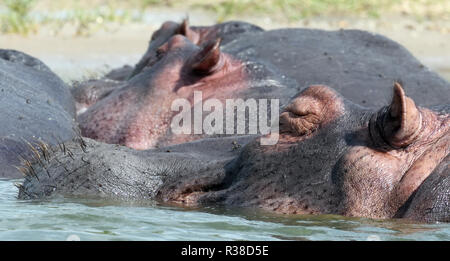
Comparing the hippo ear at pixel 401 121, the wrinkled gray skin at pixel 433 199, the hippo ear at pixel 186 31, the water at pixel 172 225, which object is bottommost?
the water at pixel 172 225

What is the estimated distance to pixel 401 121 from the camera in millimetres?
3635

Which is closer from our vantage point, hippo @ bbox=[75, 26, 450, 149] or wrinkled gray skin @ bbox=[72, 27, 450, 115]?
hippo @ bbox=[75, 26, 450, 149]

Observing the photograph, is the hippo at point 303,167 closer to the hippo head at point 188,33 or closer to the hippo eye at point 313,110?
the hippo eye at point 313,110

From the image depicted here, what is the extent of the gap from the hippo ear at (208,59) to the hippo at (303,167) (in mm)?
1725

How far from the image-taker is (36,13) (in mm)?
16375

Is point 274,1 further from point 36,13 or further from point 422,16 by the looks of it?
point 36,13

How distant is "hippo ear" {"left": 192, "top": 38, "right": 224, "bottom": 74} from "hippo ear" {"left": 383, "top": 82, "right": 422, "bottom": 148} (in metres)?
2.61

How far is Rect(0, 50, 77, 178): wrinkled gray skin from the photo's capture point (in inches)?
215

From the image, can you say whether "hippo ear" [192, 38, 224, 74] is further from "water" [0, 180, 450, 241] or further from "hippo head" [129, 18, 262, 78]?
"water" [0, 180, 450, 241]

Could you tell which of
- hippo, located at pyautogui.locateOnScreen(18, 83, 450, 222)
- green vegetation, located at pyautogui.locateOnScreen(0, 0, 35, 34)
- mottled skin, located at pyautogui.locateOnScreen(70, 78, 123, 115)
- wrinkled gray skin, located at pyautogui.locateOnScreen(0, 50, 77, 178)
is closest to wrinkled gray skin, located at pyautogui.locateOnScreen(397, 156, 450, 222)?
hippo, located at pyautogui.locateOnScreen(18, 83, 450, 222)

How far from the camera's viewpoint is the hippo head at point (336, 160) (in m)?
3.74

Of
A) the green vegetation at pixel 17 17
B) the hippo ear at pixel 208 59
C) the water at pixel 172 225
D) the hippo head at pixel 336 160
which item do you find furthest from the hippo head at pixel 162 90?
the green vegetation at pixel 17 17
